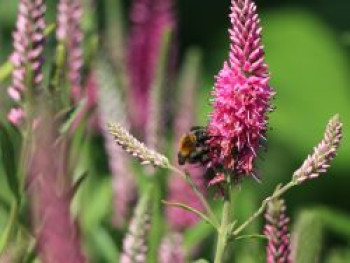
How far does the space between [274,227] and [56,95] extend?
0.31 m

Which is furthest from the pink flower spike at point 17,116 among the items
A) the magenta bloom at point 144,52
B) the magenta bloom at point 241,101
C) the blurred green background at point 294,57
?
the blurred green background at point 294,57

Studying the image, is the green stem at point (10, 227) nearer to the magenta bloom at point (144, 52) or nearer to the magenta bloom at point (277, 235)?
the magenta bloom at point (277, 235)

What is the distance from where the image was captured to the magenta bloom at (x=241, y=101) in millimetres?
820

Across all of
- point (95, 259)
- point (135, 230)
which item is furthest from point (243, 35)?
point (95, 259)

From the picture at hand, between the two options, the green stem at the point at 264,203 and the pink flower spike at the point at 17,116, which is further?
the pink flower spike at the point at 17,116

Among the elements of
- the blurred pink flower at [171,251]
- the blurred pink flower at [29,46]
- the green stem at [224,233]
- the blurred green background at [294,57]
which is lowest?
the green stem at [224,233]

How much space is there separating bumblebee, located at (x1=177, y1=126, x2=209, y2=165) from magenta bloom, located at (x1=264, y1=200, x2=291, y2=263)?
71mm

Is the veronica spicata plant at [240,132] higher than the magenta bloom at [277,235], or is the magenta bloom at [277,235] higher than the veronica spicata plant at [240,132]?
the veronica spicata plant at [240,132]

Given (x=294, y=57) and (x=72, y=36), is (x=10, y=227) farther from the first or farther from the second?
(x=294, y=57)

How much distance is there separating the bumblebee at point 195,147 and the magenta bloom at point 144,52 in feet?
2.96

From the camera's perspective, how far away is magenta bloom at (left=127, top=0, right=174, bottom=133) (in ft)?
6.49

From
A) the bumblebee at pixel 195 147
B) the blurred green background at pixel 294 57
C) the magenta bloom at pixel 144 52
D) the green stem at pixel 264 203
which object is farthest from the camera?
the blurred green background at pixel 294 57

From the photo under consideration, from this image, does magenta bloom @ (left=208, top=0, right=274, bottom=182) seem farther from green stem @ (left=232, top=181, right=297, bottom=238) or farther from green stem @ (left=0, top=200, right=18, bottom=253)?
Answer: green stem @ (left=0, top=200, right=18, bottom=253)

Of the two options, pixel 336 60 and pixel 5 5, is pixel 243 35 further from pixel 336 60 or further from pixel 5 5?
pixel 336 60
